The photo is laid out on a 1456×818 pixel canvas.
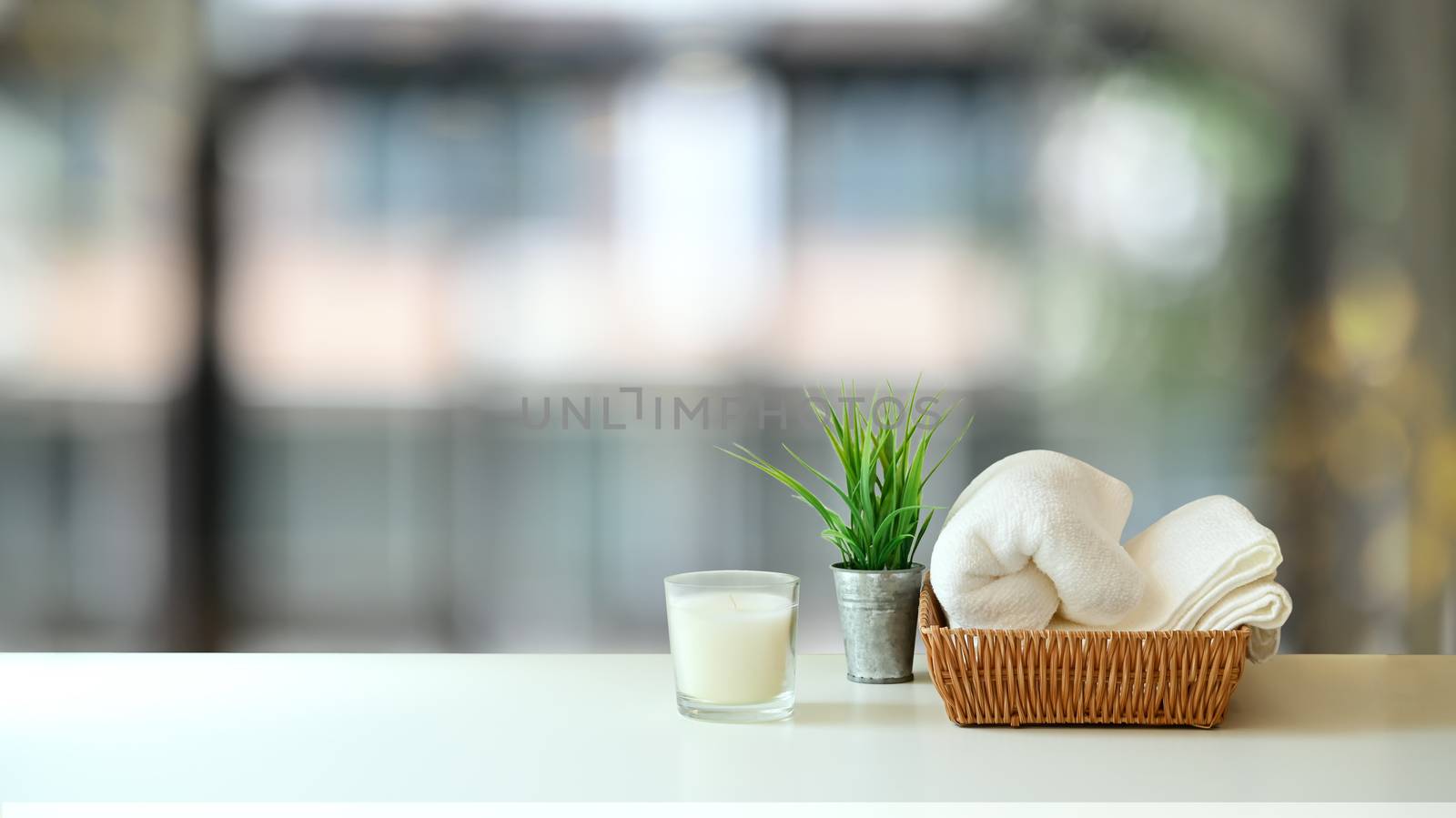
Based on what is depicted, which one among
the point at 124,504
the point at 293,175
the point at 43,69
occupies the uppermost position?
the point at 43,69

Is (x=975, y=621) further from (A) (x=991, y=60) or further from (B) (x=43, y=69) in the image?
(B) (x=43, y=69)

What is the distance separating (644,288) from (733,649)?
459mm

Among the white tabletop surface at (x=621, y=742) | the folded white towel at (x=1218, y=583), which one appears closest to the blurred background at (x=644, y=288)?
the white tabletop surface at (x=621, y=742)

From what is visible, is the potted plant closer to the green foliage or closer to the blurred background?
the green foliage

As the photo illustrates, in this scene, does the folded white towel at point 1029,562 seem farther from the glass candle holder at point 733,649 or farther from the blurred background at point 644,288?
the blurred background at point 644,288

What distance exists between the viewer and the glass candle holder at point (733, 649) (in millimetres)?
956

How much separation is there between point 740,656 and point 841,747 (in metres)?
0.11

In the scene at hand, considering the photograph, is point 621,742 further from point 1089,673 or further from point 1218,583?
point 1218,583

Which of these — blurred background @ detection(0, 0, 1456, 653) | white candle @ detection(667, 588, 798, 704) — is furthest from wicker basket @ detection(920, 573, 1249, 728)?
blurred background @ detection(0, 0, 1456, 653)

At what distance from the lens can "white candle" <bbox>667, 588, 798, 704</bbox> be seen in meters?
0.95

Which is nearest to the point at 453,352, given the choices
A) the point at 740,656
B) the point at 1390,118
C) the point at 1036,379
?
the point at 740,656

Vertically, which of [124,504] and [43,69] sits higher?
[43,69]

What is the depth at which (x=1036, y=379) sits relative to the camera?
4.17 ft

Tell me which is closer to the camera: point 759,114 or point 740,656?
point 740,656
